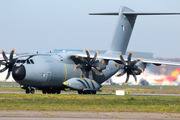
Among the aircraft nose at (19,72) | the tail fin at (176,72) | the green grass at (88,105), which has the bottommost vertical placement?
the green grass at (88,105)

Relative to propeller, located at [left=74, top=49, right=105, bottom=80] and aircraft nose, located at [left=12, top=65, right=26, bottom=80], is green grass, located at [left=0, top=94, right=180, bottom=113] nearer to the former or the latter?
aircraft nose, located at [left=12, top=65, right=26, bottom=80]

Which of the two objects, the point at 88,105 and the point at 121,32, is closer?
the point at 88,105

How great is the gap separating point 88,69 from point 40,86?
4640mm

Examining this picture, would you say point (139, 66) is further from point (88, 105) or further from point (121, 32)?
point (88, 105)

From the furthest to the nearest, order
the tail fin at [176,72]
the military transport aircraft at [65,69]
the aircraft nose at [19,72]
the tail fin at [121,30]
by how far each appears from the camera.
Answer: the tail fin at [176,72], the tail fin at [121,30], the military transport aircraft at [65,69], the aircraft nose at [19,72]

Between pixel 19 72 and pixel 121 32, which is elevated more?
pixel 121 32

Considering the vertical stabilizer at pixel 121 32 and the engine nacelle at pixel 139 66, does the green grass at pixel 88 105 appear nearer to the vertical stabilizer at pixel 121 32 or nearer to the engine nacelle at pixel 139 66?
the engine nacelle at pixel 139 66

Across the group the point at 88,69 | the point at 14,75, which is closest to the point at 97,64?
the point at 88,69

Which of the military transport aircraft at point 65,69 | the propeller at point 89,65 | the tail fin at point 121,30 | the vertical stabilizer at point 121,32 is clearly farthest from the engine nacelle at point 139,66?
the tail fin at point 121,30

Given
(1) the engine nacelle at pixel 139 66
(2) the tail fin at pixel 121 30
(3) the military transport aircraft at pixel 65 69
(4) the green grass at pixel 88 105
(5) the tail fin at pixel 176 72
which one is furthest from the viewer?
(5) the tail fin at pixel 176 72

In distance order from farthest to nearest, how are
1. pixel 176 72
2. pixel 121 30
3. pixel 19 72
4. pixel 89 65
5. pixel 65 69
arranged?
pixel 176 72 < pixel 121 30 < pixel 89 65 < pixel 65 69 < pixel 19 72

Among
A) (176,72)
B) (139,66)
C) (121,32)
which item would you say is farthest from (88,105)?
(176,72)

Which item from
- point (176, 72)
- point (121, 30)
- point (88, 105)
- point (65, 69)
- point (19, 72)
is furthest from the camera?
point (176, 72)

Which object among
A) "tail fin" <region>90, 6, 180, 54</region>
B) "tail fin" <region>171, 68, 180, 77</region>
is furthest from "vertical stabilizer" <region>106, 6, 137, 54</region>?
"tail fin" <region>171, 68, 180, 77</region>
